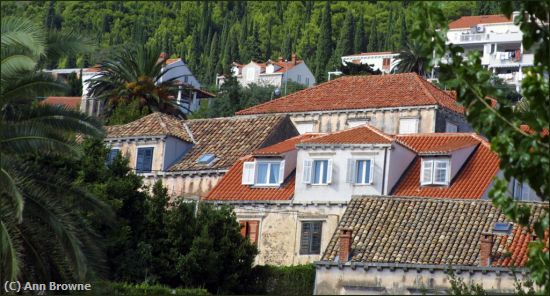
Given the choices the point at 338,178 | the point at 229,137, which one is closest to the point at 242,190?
the point at 338,178

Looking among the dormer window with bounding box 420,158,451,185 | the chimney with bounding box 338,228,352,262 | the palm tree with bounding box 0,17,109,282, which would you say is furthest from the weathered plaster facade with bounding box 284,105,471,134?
the palm tree with bounding box 0,17,109,282

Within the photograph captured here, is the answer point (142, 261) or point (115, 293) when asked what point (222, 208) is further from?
point (115, 293)

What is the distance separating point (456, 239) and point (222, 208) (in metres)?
10.9

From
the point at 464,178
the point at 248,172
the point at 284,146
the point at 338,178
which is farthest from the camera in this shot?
the point at 284,146

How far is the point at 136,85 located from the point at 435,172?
31.5 m

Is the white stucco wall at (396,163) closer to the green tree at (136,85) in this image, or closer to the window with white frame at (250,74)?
the green tree at (136,85)

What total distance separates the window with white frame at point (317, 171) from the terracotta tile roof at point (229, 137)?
615 centimetres

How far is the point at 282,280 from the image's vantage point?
198 feet

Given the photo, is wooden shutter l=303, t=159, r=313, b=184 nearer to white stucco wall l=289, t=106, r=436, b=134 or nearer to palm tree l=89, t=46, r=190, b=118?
white stucco wall l=289, t=106, r=436, b=134

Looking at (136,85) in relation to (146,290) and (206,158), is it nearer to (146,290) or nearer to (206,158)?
(206,158)

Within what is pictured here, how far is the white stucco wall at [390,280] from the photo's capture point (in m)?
52.6

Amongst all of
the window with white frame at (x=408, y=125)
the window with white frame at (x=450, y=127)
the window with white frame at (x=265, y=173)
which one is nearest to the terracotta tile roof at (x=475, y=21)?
the window with white frame at (x=450, y=127)

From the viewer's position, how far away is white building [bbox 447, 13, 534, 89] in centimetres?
17662

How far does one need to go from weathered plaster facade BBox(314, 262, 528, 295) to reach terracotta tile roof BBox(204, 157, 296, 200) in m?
11.7
